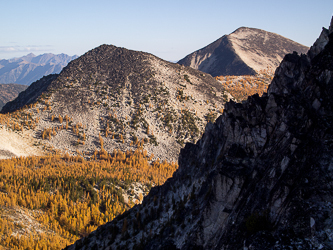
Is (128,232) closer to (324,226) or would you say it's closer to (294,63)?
(324,226)

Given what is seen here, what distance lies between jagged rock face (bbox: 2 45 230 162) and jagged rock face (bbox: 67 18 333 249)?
71453 millimetres

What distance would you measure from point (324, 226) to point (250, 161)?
9.83 meters

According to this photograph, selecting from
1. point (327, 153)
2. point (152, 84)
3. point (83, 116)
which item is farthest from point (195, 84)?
point (327, 153)

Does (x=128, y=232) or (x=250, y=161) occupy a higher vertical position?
(x=250, y=161)

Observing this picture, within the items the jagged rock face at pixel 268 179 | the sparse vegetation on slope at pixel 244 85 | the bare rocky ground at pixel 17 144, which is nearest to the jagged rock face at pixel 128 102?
the bare rocky ground at pixel 17 144

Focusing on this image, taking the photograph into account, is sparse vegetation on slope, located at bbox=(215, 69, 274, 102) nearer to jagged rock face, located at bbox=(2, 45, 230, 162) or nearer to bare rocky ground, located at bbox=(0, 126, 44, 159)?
jagged rock face, located at bbox=(2, 45, 230, 162)

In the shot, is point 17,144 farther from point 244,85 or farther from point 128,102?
point 244,85

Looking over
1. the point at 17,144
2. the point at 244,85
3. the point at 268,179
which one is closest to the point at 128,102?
the point at 17,144

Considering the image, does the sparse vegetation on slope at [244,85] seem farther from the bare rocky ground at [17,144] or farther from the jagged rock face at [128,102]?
the bare rocky ground at [17,144]

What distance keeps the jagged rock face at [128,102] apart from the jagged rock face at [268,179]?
234 ft

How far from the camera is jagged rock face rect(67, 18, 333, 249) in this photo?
47.6 ft

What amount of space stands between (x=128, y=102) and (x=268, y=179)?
107 meters

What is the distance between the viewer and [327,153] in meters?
16.1

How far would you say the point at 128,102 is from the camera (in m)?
120
